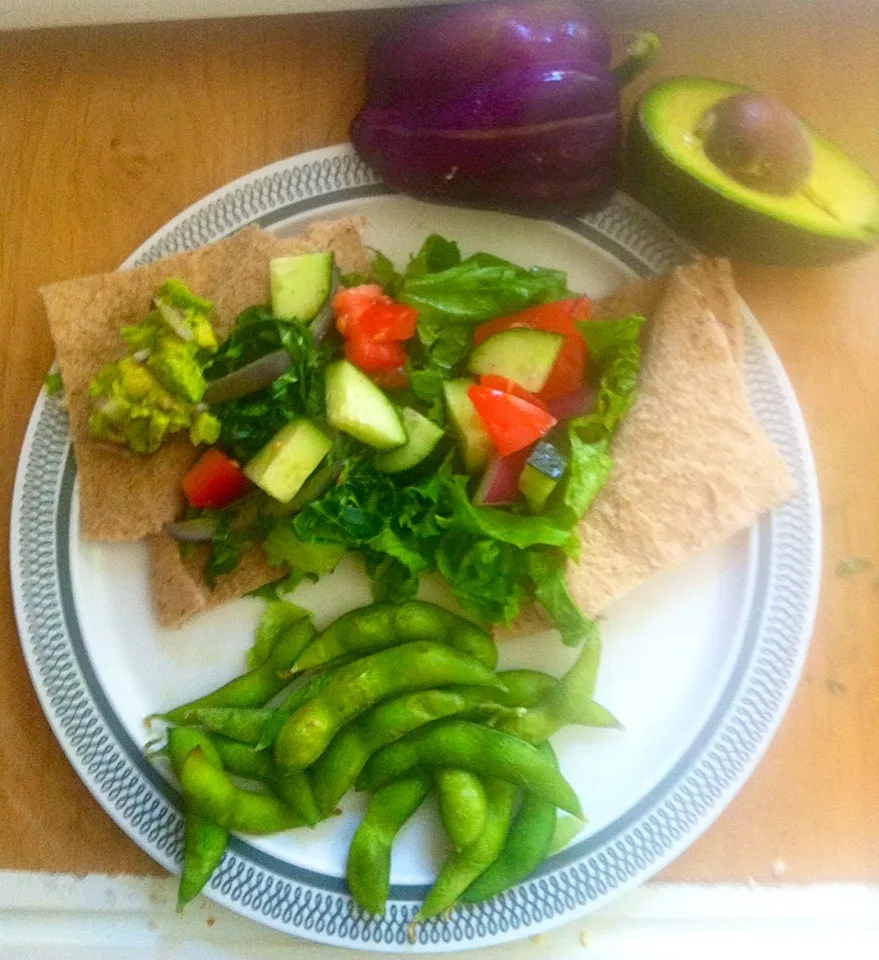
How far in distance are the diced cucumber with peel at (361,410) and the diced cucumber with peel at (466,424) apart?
0.33 feet

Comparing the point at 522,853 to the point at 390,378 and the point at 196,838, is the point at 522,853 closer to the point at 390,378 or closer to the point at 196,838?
the point at 196,838

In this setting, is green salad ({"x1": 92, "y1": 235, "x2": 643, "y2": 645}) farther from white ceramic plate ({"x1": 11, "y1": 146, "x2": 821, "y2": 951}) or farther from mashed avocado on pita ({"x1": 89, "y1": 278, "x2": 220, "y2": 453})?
white ceramic plate ({"x1": 11, "y1": 146, "x2": 821, "y2": 951})

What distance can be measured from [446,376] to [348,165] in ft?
1.56

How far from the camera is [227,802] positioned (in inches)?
61.7

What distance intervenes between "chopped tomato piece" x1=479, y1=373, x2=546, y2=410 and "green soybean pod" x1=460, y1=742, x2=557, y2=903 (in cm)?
64

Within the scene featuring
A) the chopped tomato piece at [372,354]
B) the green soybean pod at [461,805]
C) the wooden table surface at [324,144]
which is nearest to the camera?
the green soybean pod at [461,805]

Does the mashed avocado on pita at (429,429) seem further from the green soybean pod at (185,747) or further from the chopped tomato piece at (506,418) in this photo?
the green soybean pod at (185,747)

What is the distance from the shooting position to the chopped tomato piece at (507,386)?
5.27ft

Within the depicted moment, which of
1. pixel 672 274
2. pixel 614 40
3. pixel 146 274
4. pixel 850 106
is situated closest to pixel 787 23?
pixel 850 106

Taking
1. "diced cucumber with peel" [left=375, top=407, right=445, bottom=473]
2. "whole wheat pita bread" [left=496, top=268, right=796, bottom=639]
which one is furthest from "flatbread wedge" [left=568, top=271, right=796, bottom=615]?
"diced cucumber with peel" [left=375, top=407, right=445, bottom=473]

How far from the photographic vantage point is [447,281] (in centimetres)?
166

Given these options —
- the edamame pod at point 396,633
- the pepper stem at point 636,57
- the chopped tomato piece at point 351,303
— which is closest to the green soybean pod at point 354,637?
the edamame pod at point 396,633

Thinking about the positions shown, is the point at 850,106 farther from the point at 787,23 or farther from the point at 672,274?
the point at 672,274

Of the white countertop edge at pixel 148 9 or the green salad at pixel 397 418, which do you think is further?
the white countertop edge at pixel 148 9
